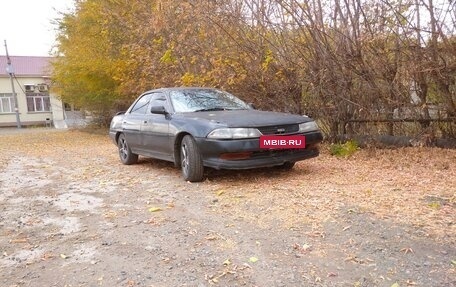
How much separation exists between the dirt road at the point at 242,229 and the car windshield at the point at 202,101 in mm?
1073

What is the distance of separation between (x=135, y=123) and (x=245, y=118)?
2633 millimetres

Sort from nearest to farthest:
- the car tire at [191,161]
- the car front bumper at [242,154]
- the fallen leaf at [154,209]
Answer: the fallen leaf at [154,209]
the car front bumper at [242,154]
the car tire at [191,161]

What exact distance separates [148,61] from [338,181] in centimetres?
867

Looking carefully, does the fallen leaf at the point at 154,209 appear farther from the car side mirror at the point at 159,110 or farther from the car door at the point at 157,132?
the car side mirror at the point at 159,110

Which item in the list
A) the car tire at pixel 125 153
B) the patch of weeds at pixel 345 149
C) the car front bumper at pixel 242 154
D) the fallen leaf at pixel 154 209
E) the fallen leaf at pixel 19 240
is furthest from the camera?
the car tire at pixel 125 153

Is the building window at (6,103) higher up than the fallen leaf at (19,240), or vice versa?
the building window at (6,103)

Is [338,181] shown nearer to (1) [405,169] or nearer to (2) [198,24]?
(1) [405,169]

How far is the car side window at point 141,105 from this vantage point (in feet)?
23.1

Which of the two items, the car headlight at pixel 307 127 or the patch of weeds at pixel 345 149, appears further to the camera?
the patch of weeds at pixel 345 149

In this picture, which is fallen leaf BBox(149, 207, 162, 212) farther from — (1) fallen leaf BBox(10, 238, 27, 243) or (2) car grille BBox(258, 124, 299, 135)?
(2) car grille BBox(258, 124, 299, 135)

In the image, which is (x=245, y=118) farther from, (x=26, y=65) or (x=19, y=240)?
(x=26, y=65)

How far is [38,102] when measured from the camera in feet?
119

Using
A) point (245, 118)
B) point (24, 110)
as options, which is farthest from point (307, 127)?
point (24, 110)

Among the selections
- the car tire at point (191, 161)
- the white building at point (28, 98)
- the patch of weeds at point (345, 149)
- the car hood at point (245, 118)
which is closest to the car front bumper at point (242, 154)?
the car tire at point (191, 161)
